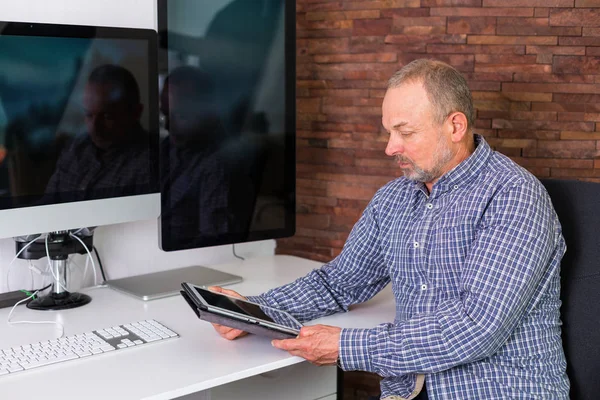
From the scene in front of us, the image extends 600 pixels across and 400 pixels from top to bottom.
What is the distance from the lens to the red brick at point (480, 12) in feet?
6.54

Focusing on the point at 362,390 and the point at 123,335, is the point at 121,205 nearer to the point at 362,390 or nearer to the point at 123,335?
the point at 123,335

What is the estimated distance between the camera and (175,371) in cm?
138

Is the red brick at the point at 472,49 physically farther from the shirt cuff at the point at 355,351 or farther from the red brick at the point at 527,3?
the shirt cuff at the point at 355,351

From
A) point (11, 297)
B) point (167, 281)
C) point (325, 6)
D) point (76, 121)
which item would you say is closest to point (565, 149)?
point (325, 6)

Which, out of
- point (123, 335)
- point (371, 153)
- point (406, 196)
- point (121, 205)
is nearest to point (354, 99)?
point (371, 153)

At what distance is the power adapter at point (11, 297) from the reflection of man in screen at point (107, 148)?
0.94ft

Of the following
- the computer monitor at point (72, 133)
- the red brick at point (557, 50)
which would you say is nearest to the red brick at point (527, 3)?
the red brick at point (557, 50)

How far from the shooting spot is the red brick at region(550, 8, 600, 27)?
1927 mm

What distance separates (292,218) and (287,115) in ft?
0.98

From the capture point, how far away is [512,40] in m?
2.01

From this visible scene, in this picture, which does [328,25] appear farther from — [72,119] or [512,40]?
[72,119]

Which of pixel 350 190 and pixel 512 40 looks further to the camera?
pixel 350 190

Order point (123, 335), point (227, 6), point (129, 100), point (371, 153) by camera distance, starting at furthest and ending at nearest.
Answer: point (371, 153), point (227, 6), point (129, 100), point (123, 335)

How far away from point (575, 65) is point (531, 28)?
0.15 meters
